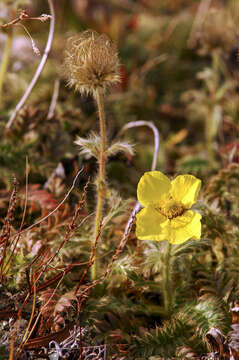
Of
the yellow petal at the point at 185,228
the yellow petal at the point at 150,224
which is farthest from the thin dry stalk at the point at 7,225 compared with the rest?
the yellow petal at the point at 185,228

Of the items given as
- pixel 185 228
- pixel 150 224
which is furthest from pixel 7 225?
pixel 185 228

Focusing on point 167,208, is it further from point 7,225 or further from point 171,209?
point 7,225

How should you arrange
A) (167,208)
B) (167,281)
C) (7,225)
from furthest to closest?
(167,281)
(167,208)
(7,225)

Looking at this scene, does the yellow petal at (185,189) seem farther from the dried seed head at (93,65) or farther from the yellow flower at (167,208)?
the dried seed head at (93,65)

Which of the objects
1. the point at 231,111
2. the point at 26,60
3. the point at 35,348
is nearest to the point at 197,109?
the point at 231,111

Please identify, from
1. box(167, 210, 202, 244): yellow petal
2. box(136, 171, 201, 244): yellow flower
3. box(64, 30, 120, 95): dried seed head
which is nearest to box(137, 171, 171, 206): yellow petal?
box(136, 171, 201, 244): yellow flower

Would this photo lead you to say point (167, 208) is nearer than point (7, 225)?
No

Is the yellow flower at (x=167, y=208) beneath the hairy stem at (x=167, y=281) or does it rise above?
above
